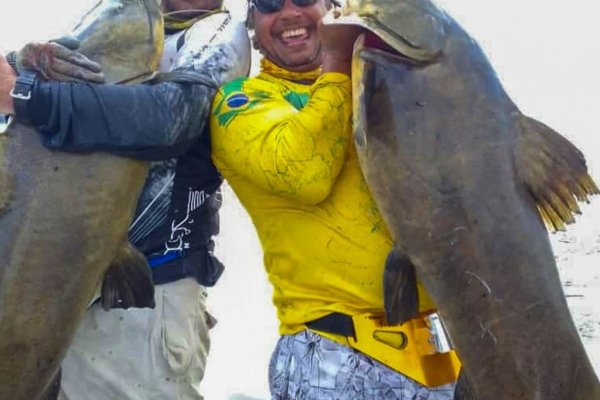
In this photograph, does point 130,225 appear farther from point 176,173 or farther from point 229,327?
point 229,327

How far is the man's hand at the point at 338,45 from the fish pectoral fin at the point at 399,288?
584 mm

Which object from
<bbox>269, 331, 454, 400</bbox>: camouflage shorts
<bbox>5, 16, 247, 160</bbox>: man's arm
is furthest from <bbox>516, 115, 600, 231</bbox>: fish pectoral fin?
<bbox>5, 16, 247, 160</bbox>: man's arm

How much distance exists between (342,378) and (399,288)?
0.35 metres

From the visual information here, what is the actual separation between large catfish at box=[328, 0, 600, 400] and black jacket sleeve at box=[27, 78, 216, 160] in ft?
1.94

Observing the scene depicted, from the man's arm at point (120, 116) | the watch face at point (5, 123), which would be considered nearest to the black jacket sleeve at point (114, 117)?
the man's arm at point (120, 116)

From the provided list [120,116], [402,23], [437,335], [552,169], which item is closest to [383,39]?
[402,23]

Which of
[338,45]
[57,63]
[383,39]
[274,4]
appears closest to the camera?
[383,39]

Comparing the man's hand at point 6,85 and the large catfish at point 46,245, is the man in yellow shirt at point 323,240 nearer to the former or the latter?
the large catfish at point 46,245

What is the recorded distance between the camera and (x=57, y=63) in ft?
9.46

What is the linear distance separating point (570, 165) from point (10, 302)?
5.70ft

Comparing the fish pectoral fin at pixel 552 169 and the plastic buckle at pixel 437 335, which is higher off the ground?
the fish pectoral fin at pixel 552 169

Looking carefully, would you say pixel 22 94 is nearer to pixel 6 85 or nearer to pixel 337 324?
pixel 6 85

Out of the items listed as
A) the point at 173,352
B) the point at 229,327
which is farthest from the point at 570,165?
the point at 229,327

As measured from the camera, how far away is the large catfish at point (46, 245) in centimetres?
284
